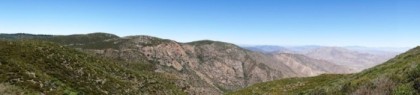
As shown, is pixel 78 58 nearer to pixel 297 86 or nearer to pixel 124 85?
pixel 124 85

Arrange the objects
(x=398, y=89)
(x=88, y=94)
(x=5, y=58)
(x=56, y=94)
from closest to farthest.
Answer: (x=398, y=89) < (x=56, y=94) < (x=5, y=58) < (x=88, y=94)

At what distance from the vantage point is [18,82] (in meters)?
49.1

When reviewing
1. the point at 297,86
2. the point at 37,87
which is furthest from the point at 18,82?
the point at 297,86

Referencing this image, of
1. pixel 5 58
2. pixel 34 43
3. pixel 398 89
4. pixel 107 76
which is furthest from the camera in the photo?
pixel 107 76

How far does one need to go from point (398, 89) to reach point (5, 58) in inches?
1924

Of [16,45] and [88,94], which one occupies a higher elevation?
[16,45]

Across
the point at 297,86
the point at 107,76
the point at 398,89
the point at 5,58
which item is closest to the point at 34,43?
the point at 107,76

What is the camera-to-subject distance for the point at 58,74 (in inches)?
2648

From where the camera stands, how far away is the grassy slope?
5076cm

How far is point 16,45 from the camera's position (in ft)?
246

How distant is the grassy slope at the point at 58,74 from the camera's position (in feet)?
167

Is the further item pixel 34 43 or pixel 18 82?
pixel 34 43

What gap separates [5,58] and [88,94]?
1212cm

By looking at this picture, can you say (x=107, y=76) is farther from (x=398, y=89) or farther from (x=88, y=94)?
(x=398, y=89)
